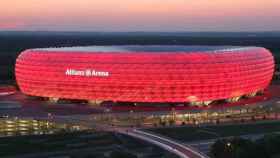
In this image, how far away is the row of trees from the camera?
176ft

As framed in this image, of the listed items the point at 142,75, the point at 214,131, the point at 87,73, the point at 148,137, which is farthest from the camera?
the point at 87,73

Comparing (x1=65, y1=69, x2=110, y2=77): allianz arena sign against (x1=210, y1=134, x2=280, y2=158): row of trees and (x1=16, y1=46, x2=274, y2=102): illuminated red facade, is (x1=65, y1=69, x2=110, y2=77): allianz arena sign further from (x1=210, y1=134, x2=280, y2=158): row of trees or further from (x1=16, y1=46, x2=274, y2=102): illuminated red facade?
(x1=210, y1=134, x2=280, y2=158): row of trees

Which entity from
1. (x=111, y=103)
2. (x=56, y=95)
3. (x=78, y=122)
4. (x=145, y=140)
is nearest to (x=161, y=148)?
(x=145, y=140)

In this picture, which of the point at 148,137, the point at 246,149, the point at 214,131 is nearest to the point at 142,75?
the point at 214,131

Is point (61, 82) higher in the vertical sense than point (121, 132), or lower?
higher

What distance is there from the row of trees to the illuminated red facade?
41.7m

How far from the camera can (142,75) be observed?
10000 centimetres

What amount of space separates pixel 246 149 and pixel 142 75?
4743 centimetres

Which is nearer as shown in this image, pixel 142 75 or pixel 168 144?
pixel 168 144

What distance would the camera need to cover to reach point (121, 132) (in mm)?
74938

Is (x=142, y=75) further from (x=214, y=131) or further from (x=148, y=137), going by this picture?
(x=148, y=137)

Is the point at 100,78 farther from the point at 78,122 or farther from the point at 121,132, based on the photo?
the point at 121,132

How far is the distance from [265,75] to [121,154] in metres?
69.2

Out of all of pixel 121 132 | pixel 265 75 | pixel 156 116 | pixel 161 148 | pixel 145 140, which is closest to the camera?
pixel 161 148
